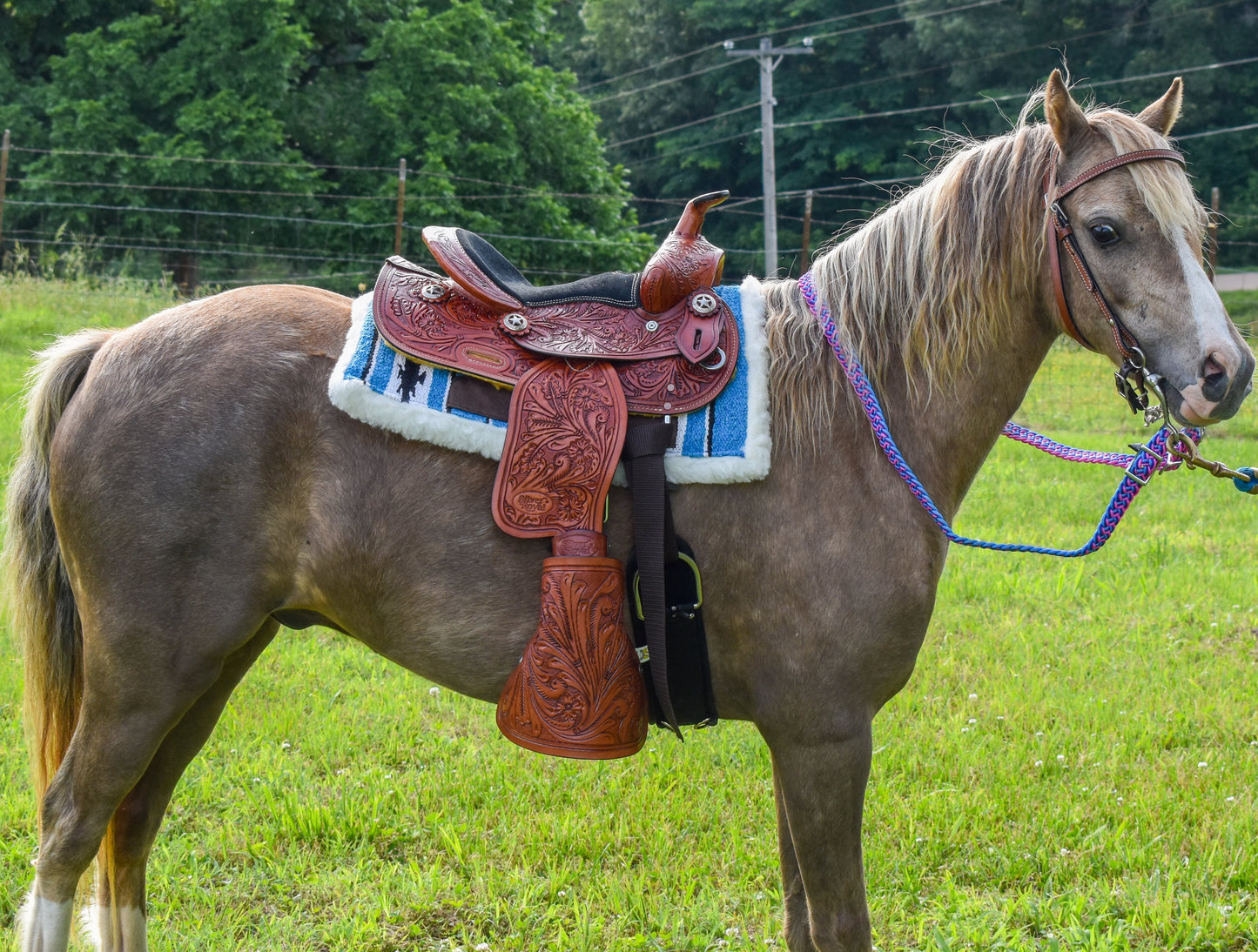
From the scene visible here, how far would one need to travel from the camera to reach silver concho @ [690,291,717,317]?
2211 mm

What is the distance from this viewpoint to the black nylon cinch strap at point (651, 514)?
2.05 metres

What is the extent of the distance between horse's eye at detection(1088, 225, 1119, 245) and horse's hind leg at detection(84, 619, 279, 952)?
2.04 metres

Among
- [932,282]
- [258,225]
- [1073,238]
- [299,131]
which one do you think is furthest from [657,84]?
[1073,238]

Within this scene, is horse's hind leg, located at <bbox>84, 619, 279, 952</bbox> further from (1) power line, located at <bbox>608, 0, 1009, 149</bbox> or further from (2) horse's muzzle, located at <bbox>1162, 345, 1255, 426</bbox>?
(1) power line, located at <bbox>608, 0, 1009, 149</bbox>

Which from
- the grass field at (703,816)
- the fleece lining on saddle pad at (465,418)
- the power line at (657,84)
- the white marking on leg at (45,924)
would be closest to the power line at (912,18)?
the power line at (657,84)

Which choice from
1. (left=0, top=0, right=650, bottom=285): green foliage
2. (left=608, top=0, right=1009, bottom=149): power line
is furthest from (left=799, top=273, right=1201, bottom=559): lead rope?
(left=608, top=0, right=1009, bottom=149): power line

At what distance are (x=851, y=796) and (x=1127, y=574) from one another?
426 centimetres

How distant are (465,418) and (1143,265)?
137 centimetres

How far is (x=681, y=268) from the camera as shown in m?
2.21

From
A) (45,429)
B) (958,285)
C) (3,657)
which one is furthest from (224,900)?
(958,285)

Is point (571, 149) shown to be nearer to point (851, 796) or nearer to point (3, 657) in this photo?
point (3, 657)

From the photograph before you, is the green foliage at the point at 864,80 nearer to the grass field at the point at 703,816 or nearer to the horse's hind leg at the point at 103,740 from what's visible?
the grass field at the point at 703,816

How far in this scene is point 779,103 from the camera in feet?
106

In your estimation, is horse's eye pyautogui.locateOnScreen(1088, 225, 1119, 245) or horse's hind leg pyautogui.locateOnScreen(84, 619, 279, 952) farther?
horse's hind leg pyautogui.locateOnScreen(84, 619, 279, 952)
